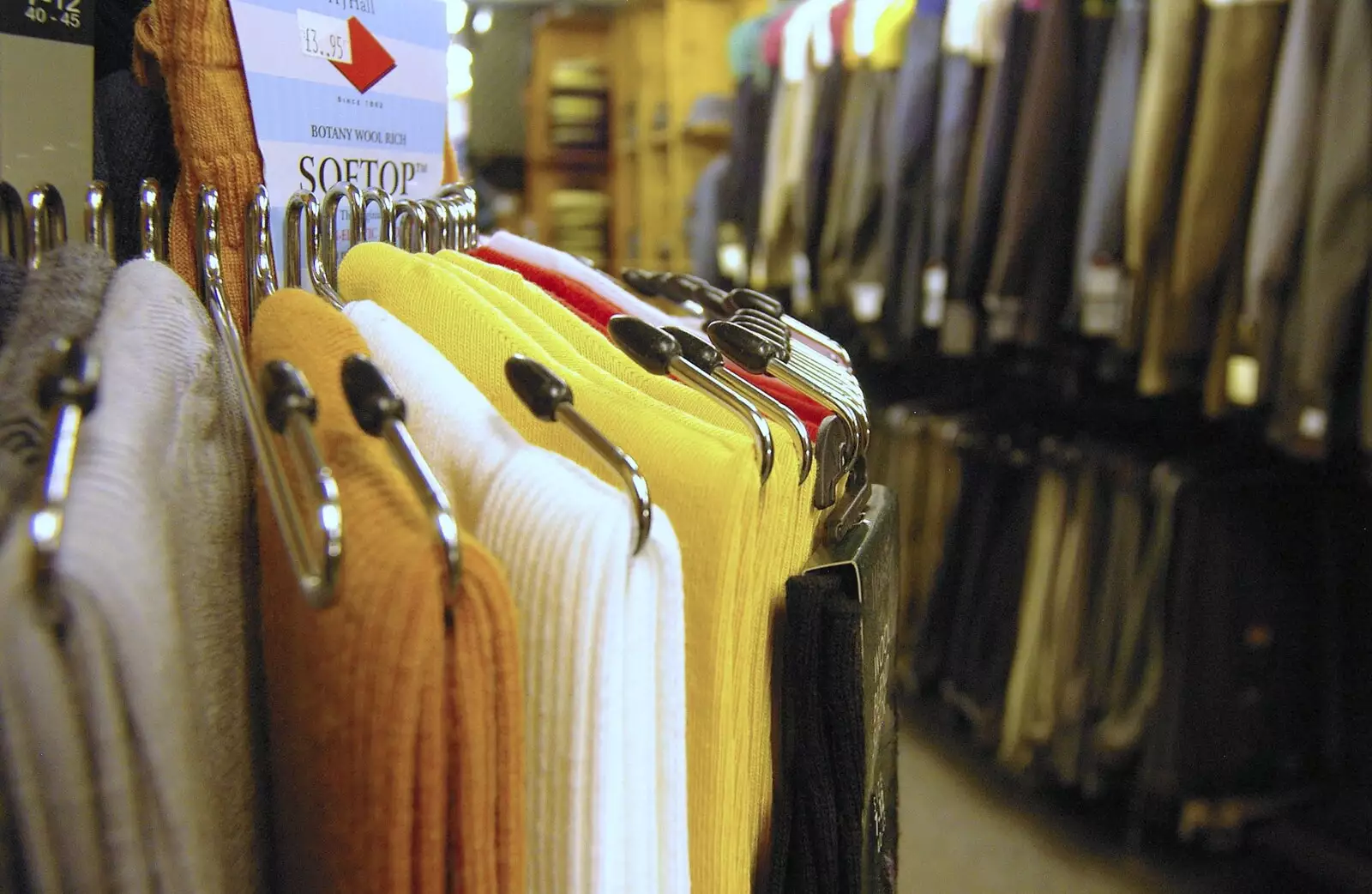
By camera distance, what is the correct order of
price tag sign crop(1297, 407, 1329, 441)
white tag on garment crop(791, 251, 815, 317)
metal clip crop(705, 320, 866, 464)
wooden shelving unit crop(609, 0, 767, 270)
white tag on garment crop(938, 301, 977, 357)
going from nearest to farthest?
metal clip crop(705, 320, 866, 464)
price tag sign crop(1297, 407, 1329, 441)
white tag on garment crop(938, 301, 977, 357)
white tag on garment crop(791, 251, 815, 317)
wooden shelving unit crop(609, 0, 767, 270)

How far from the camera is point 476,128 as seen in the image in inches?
147

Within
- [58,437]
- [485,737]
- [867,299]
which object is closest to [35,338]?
[58,437]

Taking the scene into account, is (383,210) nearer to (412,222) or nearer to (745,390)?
(412,222)

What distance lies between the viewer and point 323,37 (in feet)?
1.93

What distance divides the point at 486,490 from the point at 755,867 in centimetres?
25

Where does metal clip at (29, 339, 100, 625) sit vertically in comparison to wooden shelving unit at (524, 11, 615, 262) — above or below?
below

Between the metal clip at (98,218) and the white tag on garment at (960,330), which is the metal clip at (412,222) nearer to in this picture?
the metal clip at (98,218)

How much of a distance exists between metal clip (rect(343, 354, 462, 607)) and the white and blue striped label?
0.30m

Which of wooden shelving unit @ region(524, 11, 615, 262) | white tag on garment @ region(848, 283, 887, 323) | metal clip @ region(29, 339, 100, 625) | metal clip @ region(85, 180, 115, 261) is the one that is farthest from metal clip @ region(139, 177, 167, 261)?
wooden shelving unit @ region(524, 11, 615, 262)

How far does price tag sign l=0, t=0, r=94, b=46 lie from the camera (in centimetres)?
48

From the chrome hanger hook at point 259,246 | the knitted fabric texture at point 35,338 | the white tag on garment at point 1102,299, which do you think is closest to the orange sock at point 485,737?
the knitted fabric texture at point 35,338

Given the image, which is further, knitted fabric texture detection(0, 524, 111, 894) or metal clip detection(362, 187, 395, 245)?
metal clip detection(362, 187, 395, 245)

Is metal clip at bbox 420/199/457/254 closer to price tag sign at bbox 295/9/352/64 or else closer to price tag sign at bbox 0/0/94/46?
price tag sign at bbox 295/9/352/64

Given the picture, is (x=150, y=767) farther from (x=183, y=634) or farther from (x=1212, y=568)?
(x=1212, y=568)
